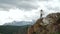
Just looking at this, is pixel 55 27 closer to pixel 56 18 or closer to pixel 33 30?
pixel 56 18

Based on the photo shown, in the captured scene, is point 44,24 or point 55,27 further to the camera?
point 44,24

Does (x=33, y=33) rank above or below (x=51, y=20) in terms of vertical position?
below

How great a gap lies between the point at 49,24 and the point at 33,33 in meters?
7.68

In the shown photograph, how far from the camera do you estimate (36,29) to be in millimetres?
54000

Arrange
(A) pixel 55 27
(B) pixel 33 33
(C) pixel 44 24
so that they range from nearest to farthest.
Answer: (A) pixel 55 27 < (C) pixel 44 24 < (B) pixel 33 33

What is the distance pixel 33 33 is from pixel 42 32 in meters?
4.72

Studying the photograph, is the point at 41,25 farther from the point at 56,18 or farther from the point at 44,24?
the point at 56,18

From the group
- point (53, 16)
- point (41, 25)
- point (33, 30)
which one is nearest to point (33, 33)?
point (33, 30)

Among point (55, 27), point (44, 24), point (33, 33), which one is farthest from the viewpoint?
point (33, 33)

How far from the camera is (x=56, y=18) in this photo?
5003cm

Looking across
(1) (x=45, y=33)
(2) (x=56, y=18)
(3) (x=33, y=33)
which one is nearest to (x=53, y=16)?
(2) (x=56, y=18)

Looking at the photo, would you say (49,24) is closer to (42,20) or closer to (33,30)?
(42,20)

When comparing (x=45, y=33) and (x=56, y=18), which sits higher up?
(x=56, y=18)

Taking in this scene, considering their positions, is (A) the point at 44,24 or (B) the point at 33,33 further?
(B) the point at 33,33
